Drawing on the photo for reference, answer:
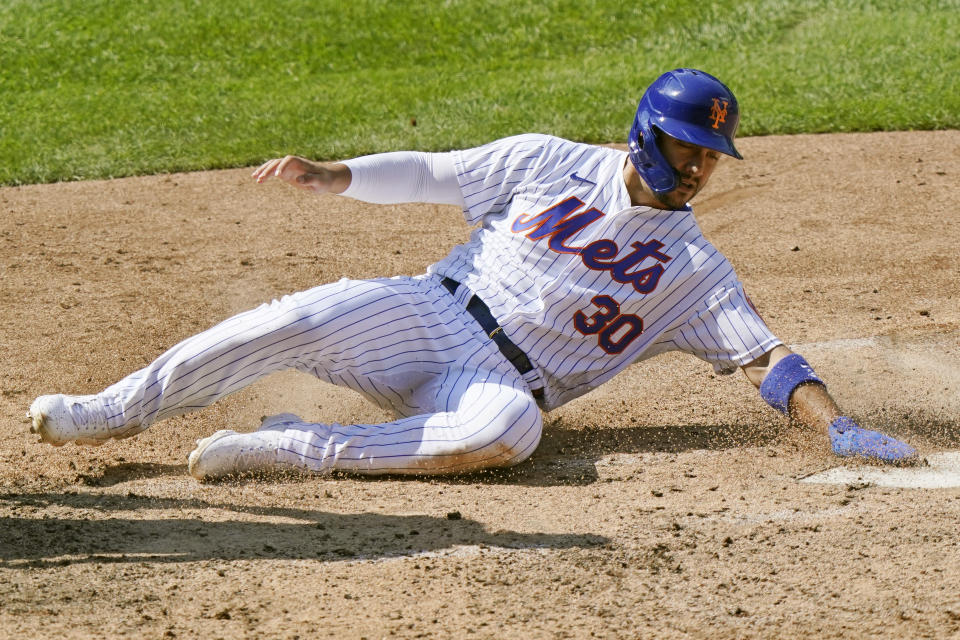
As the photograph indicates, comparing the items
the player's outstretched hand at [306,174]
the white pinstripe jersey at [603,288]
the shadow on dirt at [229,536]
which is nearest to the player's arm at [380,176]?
the player's outstretched hand at [306,174]

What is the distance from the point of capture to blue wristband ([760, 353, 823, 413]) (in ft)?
12.9

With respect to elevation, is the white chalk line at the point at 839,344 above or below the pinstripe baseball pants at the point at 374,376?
below

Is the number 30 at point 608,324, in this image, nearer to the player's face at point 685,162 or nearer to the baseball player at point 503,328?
the baseball player at point 503,328

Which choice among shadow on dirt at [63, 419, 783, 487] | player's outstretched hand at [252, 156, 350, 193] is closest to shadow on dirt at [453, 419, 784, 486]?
shadow on dirt at [63, 419, 783, 487]

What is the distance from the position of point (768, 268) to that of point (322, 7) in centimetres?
692

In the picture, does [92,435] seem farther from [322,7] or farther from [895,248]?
[322,7]

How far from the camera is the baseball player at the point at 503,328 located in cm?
381

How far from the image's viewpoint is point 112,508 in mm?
3533

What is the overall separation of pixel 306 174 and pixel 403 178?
1.20 feet

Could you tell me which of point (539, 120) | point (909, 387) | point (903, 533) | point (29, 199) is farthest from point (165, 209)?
point (903, 533)

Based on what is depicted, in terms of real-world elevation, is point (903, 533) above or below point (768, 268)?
above

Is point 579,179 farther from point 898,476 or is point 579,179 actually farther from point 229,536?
point 229,536

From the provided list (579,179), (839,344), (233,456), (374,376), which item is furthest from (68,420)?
(839,344)

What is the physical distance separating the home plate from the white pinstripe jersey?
474mm
